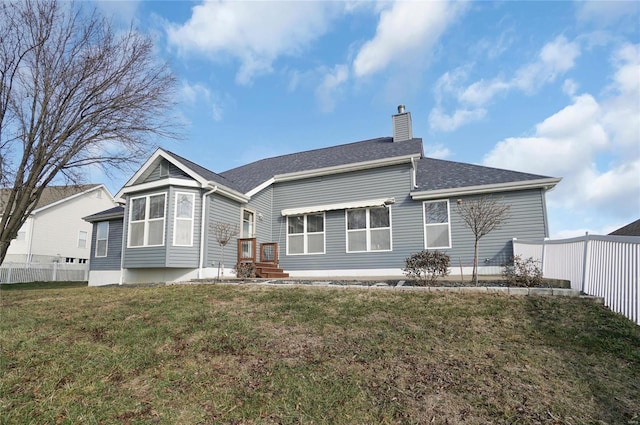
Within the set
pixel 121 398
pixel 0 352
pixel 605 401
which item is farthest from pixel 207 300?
pixel 605 401

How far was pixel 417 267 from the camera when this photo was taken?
8.83m

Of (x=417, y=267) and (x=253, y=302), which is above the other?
(x=417, y=267)

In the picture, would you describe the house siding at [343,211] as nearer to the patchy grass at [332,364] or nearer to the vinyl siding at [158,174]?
the vinyl siding at [158,174]

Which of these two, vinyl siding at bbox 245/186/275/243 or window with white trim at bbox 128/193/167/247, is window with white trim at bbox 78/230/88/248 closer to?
window with white trim at bbox 128/193/167/247

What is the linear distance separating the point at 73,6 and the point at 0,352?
1128cm

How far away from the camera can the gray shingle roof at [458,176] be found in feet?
40.1

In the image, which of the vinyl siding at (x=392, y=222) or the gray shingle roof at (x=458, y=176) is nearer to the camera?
the vinyl siding at (x=392, y=222)

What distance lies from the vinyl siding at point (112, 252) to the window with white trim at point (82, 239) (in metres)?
14.3

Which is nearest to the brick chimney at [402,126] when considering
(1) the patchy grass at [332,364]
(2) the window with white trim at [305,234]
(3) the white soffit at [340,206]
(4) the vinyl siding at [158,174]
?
(3) the white soffit at [340,206]

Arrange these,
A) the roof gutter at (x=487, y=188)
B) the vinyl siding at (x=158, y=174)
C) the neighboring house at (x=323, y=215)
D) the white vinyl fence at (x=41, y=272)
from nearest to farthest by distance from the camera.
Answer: the roof gutter at (x=487, y=188) → the neighboring house at (x=323, y=215) → the vinyl siding at (x=158, y=174) → the white vinyl fence at (x=41, y=272)

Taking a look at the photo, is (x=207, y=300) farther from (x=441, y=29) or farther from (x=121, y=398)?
(x=441, y=29)

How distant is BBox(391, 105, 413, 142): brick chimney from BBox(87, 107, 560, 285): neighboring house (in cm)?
5

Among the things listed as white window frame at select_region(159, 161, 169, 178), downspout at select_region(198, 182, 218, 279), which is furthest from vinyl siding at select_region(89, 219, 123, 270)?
downspout at select_region(198, 182, 218, 279)

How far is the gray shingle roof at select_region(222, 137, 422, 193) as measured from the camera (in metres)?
14.6
